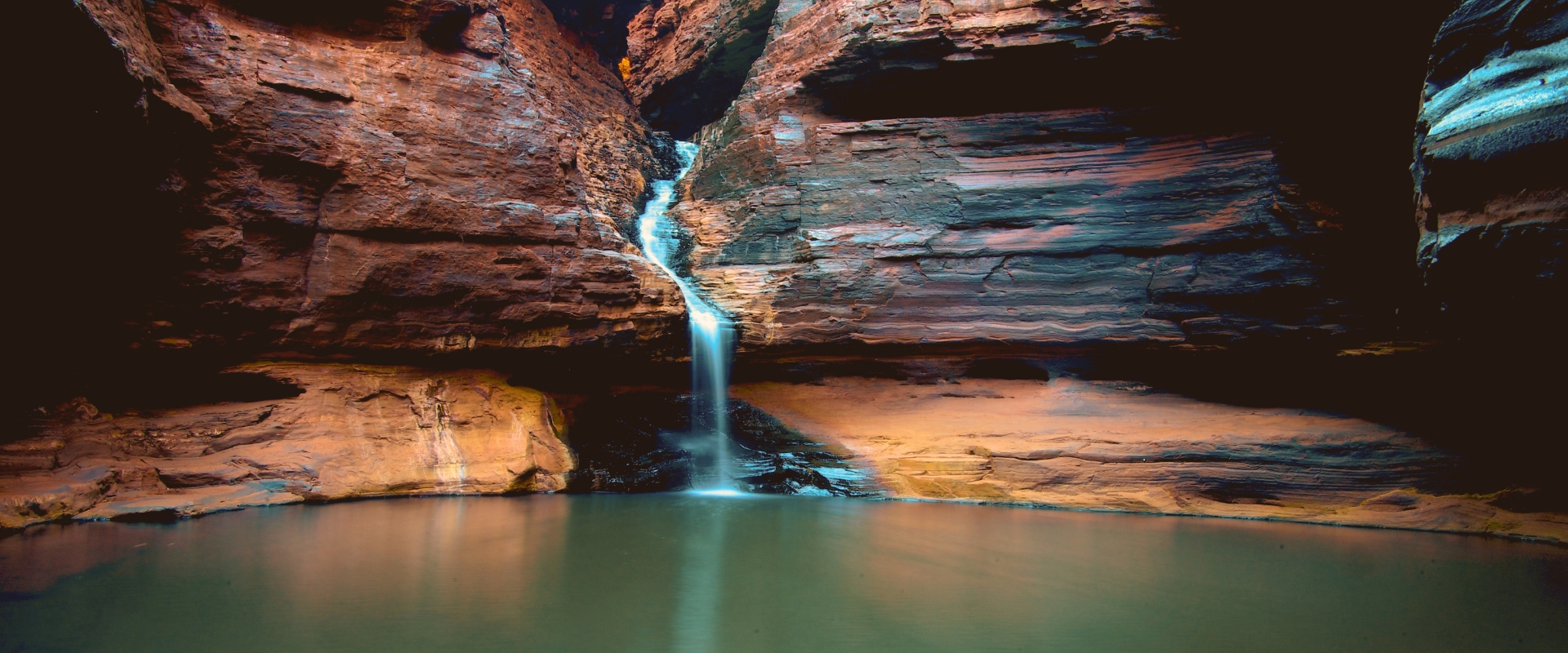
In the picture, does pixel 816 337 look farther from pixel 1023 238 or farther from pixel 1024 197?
pixel 1024 197

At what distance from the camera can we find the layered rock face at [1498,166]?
Result: 12.6 ft

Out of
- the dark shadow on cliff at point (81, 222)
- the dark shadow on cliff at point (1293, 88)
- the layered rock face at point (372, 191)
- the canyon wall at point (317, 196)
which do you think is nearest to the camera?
the dark shadow on cliff at point (81, 222)

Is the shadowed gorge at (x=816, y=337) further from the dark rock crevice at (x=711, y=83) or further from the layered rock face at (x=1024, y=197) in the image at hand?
the dark rock crevice at (x=711, y=83)

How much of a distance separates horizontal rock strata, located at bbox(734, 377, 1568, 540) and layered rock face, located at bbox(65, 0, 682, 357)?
136 inches

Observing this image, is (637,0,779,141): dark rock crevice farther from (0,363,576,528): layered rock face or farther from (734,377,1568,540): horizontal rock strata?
(0,363,576,528): layered rock face

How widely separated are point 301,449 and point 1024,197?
348 inches

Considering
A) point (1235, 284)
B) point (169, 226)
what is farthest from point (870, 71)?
point (169, 226)

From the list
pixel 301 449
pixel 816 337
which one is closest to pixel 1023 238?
pixel 816 337

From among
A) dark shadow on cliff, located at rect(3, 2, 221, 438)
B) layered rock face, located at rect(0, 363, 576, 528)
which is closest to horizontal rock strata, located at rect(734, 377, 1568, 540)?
layered rock face, located at rect(0, 363, 576, 528)

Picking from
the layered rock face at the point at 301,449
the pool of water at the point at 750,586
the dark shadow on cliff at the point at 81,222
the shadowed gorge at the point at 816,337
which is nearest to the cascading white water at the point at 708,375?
the shadowed gorge at the point at 816,337

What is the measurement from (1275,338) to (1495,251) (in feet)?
14.5

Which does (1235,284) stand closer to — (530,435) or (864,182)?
(864,182)

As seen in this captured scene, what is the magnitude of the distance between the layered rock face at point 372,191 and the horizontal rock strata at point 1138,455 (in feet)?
11.3

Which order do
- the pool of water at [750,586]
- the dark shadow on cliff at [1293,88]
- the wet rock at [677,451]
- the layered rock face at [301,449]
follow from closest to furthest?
the pool of water at [750,586] < the layered rock face at [301,449] < the dark shadow on cliff at [1293,88] < the wet rock at [677,451]
